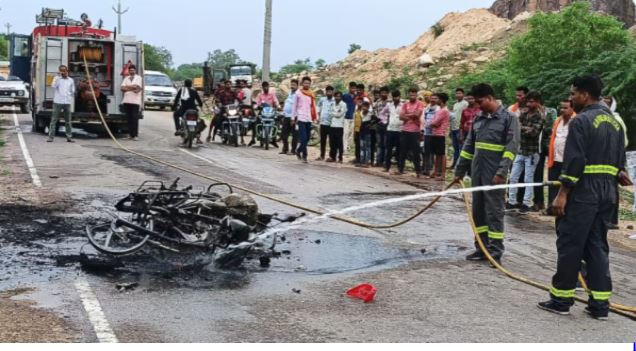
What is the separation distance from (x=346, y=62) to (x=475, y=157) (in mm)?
52587

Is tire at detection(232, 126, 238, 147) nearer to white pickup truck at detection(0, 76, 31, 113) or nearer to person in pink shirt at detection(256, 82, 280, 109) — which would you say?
person in pink shirt at detection(256, 82, 280, 109)

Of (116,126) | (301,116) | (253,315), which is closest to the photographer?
(253,315)

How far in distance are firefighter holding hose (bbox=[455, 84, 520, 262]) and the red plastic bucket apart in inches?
79.2

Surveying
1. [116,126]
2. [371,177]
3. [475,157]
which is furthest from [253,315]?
[116,126]

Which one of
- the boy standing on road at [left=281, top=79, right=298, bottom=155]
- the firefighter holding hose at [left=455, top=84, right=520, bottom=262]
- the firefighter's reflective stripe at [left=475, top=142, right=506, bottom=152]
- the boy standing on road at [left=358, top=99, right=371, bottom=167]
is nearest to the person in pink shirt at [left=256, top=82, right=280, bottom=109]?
the boy standing on road at [left=281, top=79, right=298, bottom=155]

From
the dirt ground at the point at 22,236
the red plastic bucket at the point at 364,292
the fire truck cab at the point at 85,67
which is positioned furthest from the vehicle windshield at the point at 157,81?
the red plastic bucket at the point at 364,292

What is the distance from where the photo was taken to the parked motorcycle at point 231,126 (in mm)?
20703

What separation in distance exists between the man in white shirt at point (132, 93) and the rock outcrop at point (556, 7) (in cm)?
4091

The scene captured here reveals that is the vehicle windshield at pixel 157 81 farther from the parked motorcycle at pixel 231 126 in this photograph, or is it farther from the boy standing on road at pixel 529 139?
the boy standing on road at pixel 529 139

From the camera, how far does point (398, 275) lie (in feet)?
24.4

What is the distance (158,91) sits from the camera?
113 feet

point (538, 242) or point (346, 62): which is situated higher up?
point (346, 62)

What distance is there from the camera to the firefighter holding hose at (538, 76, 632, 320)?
21.0 feet
